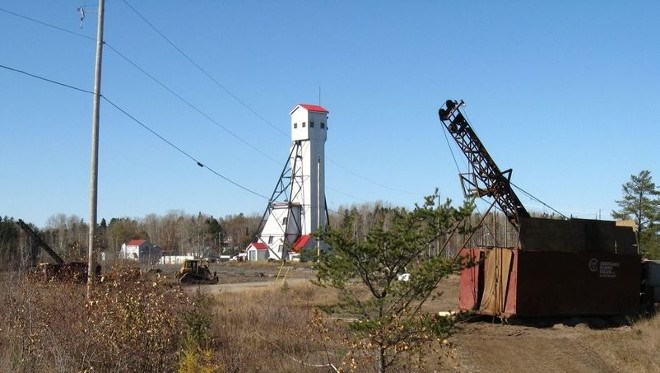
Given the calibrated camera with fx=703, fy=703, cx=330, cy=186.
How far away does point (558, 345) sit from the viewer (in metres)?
18.0

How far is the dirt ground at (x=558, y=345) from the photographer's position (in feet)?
50.0

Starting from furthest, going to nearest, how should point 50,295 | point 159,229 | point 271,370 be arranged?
point 159,229 → point 50,295 → point 271,370

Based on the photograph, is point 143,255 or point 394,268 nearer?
point 394,268

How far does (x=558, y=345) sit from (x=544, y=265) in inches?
153

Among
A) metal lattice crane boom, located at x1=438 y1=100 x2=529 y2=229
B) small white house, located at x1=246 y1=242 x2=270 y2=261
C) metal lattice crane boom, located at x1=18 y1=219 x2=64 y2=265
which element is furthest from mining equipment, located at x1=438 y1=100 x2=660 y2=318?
small white house, located at x1=246 y1=242 x2=270 y2=261

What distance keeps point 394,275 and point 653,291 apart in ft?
66.7

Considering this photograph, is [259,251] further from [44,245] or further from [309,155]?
[44,245]

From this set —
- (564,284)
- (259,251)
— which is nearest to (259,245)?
(259,251)

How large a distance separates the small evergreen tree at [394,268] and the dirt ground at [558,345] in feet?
13.1

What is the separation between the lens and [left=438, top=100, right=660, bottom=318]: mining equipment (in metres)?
21.2

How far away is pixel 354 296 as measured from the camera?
29.0 ft

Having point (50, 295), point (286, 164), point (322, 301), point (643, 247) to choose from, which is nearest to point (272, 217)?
point (286, 164)

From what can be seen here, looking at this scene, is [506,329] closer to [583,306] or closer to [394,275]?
[583,306]

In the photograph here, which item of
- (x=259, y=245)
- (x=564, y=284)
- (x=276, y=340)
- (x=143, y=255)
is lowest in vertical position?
(x=259, y=245)
